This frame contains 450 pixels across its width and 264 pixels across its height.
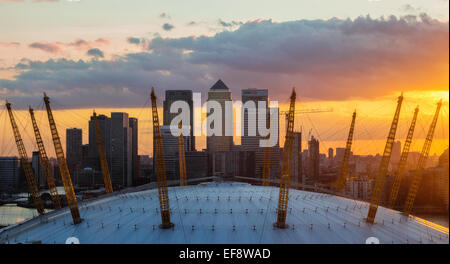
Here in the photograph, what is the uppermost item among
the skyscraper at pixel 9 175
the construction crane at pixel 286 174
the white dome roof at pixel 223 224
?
the construction crane at pixel 286 174

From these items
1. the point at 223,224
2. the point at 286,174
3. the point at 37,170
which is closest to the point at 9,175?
the point at 37,170

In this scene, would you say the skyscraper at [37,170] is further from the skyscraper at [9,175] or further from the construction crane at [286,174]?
the construction crane at [286,174]

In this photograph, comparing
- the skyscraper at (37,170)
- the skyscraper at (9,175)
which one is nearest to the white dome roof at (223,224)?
the skyscraper at (37,170)

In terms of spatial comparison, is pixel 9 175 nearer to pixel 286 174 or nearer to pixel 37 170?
pixel 37 170

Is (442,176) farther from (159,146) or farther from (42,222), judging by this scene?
(42,222)

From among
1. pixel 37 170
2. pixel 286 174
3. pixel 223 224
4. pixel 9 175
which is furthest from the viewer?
pixel 9 175

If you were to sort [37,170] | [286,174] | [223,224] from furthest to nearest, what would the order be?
[37,170] < [286,174] < [223,224]

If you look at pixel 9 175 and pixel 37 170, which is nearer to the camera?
pixel 37 170

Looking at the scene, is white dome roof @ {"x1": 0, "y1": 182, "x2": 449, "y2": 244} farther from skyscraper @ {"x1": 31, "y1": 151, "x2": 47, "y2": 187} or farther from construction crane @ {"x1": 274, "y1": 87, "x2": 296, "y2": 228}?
skyscraper @ {"x1": 31, "y1": 151, "x2": 47, "y2": 187}

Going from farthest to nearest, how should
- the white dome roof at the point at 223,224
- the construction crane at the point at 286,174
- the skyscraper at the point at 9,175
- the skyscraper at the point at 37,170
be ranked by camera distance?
1. the skyscraper at the point at 37,170
2. the skyscraper at the point at 9,175
3. the construction crane at the point at 286,174
4. the white dome roof at the point at 223,224

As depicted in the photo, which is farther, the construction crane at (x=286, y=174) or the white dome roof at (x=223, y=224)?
the construction crane at (x=286, y=174)

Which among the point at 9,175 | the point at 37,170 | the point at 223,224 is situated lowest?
the point at 9,175

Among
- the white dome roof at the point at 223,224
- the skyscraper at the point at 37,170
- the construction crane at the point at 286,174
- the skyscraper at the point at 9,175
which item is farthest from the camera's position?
the skyscraper at the point at 37,170
